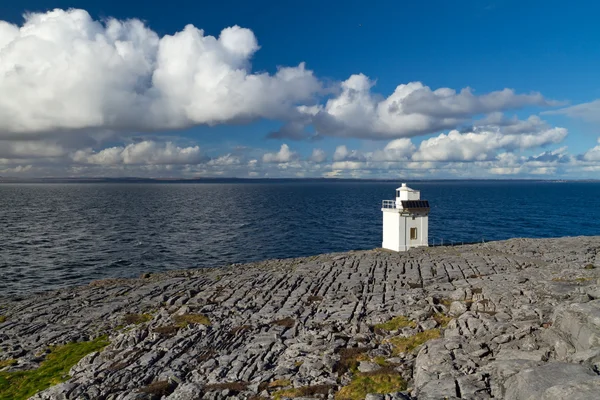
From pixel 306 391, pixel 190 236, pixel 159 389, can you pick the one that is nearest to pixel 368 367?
pixel 306 391

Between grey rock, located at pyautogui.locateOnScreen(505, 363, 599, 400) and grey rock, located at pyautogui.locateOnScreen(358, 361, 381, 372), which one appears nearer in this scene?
grey rock, located at pyautogui.locateOnScreen(505, 363, 599, 400)

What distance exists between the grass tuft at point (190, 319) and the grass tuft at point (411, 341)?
48.6ft

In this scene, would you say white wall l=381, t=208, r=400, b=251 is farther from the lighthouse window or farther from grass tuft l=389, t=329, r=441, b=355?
grass tuft l=389, t=329, r=441, b=355

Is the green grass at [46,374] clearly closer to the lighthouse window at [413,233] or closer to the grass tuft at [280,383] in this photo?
the grass tuft at [280,383]

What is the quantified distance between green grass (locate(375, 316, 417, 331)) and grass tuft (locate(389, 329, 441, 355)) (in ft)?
6.09

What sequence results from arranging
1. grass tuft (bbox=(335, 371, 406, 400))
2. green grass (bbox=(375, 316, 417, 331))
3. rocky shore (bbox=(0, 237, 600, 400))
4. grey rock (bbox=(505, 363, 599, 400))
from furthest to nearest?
green grass (bbox=(375, 316, 417, 331))
grass tuft (bbox=(335, 371, 406, 400))
rocky shore (bbox=(0, 237, 600, 400))
grey rock (bbox=(505, 363, 599, 400))

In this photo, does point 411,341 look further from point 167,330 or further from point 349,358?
point 167,330

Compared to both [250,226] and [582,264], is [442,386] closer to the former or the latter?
[582,264]

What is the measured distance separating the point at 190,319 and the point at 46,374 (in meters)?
10.7

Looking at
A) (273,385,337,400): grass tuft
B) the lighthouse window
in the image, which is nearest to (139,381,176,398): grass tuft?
(273,385,337,400): grass tuft

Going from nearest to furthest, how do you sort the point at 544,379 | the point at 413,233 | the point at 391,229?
1. the point at 544,379
2. the point at 413,233
3. the point at 391,229

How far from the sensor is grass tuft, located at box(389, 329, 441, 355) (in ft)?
85.3

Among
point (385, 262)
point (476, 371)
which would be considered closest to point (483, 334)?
point (476, 371)

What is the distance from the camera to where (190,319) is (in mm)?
34406
